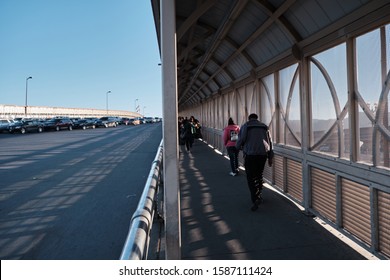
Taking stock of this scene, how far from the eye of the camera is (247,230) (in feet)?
16.9

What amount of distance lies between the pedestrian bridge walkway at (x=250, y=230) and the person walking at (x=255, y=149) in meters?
0.44

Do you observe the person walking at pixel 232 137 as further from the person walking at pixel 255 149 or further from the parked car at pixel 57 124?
the parked car at pixel 57 124

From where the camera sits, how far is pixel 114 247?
187 inches

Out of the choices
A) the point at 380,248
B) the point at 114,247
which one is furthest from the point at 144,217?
the point at 380,248

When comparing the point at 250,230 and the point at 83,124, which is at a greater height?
the point at 83,124

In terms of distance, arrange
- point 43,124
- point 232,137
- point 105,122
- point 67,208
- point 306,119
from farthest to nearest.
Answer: point 105,122, point 43,124, point 232,137, point 67,208, point 306,119

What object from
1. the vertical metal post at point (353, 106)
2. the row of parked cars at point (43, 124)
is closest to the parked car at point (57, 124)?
the row of parked cars at point (43, 124)

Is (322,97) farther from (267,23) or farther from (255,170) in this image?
(267,23)

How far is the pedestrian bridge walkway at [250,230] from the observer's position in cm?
429

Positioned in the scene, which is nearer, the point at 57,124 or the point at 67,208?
the point at 67,208

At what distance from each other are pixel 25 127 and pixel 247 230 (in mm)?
39781

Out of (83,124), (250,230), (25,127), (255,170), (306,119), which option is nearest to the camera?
(250,230)

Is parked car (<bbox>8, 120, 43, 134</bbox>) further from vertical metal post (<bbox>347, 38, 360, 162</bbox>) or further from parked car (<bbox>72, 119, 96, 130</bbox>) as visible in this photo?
vertical metal post (<bbox>347, 38, 360, 162</bbox>)

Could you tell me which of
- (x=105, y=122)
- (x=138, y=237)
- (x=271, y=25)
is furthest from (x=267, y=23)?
(x=105, y=122)
